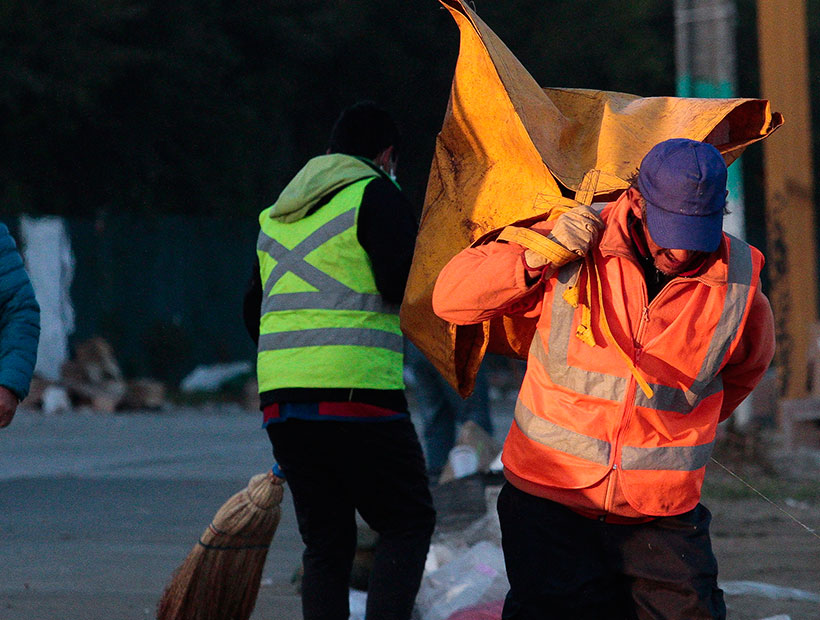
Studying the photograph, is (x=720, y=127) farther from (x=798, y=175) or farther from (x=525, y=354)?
(x=798, y=175)

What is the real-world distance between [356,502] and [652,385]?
144cm

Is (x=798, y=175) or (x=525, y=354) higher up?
(x=525, y=354)

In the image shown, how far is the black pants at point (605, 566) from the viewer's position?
11.0ft

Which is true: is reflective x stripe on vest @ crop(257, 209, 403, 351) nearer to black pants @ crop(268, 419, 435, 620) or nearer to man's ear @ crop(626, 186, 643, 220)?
black pants @ crop(268, 419, 435, 620)

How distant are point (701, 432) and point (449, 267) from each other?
2.45 ft

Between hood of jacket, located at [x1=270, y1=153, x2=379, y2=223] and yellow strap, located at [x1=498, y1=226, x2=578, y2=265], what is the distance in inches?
45.9

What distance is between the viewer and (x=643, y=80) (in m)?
27.2

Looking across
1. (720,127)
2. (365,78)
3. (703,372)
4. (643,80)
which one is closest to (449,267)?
(703,372)

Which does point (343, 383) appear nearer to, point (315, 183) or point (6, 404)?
point (315, 183)

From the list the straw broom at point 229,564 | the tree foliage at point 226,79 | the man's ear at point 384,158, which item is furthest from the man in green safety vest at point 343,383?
the tree foliage at point 226,79

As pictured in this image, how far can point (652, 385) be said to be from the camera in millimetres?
3275

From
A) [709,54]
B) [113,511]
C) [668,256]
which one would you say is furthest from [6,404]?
[709,54]

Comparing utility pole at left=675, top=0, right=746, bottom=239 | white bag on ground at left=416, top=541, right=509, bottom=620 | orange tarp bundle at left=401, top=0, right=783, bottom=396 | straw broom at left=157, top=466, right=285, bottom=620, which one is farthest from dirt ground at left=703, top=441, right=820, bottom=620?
utility pole at left=675, top=0, right=746, bottom=239

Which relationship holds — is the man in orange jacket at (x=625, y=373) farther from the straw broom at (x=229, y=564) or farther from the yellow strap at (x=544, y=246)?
the straw broom at (x=229, y=564)
